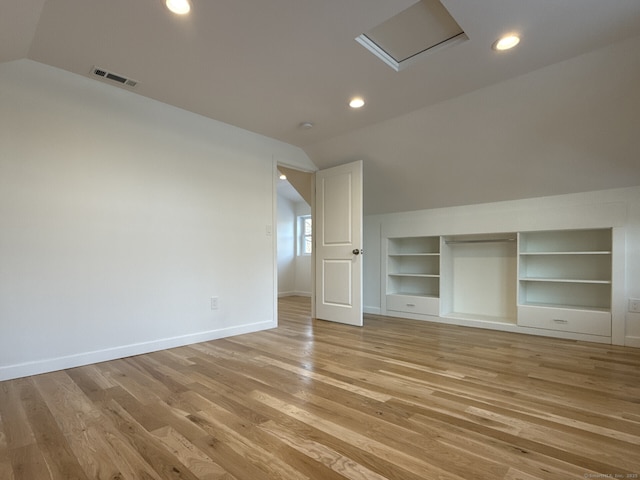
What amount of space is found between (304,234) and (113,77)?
5.33 metres

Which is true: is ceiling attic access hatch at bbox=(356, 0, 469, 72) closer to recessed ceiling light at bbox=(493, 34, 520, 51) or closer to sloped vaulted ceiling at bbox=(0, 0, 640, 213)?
sloped vaulted ceiling at bbox=(0, 0, 640, 213)

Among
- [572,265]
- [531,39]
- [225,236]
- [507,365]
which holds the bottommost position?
[507,365]

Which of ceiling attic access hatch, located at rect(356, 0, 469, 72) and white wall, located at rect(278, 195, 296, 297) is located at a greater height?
ceiling attic access hatch, located at rect(356, 0, 469, 72)

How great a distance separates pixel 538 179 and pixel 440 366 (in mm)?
2232

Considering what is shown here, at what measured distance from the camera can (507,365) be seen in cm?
249

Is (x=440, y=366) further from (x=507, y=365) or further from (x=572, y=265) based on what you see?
(x=572, y=265)

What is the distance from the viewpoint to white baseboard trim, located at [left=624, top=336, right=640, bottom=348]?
9.79 feet

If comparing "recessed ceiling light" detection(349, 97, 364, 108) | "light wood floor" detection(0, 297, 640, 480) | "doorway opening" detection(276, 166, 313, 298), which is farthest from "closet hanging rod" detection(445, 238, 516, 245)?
"doorway opening" detection(276, 166, 313, 298)

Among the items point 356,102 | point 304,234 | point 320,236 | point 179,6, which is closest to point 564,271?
point 320,236

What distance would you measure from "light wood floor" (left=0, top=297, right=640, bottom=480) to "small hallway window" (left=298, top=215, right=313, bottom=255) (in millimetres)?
4762

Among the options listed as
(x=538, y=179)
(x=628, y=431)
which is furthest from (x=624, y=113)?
(x=628, y=431)

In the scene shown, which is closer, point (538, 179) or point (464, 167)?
point (538, 179)

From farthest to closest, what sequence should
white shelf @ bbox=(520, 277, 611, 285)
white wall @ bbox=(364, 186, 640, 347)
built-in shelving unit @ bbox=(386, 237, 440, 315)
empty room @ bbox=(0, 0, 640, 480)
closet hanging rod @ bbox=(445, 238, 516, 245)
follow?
built-in shelving unit @ bbox=(386, 237, 440, 315)
closet hanging rod @ bbox=(445, 238, 516, 245)
white shelf @ bbox=(520, 277, 611, 285)
white wall @ bbox=(364, 186, 640, 347)
empty room @ bbox=(0, 0, 640, 480)

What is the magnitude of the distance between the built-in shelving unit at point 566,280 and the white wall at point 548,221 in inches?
6.7
